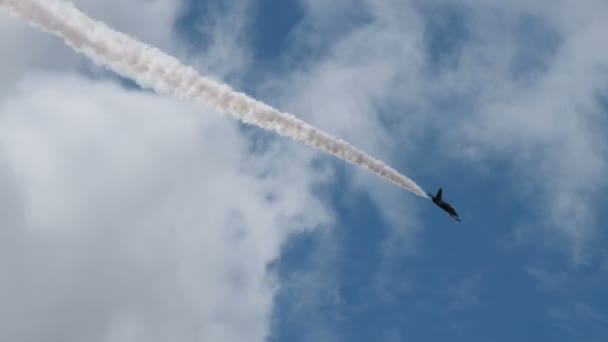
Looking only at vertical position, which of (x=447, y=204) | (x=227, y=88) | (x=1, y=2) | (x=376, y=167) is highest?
(x=447, y=204)

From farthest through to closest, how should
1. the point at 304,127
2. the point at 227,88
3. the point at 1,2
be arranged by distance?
the point at 304,127, the point at 227,88, the point at 1,2

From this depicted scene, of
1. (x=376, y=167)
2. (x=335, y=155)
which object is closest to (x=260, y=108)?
(x=335, y=155)

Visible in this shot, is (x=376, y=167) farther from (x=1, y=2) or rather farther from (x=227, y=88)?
(x=1, y=2)

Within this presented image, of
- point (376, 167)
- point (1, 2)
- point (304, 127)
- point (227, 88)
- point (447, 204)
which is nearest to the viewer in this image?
point (1, 2)

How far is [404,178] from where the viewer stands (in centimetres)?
12544

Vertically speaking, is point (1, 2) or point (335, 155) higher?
point (335, 155)

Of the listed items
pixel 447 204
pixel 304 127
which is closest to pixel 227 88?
pixel 304 127

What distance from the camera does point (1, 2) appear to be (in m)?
79.6

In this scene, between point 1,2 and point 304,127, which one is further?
point 304,127

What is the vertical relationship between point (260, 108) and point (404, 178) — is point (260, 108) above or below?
below

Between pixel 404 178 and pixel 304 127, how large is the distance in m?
19.9

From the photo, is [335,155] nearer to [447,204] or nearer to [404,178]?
[404,178]

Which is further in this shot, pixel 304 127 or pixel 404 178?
pixel 404 178

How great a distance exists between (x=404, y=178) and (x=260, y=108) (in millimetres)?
27693
